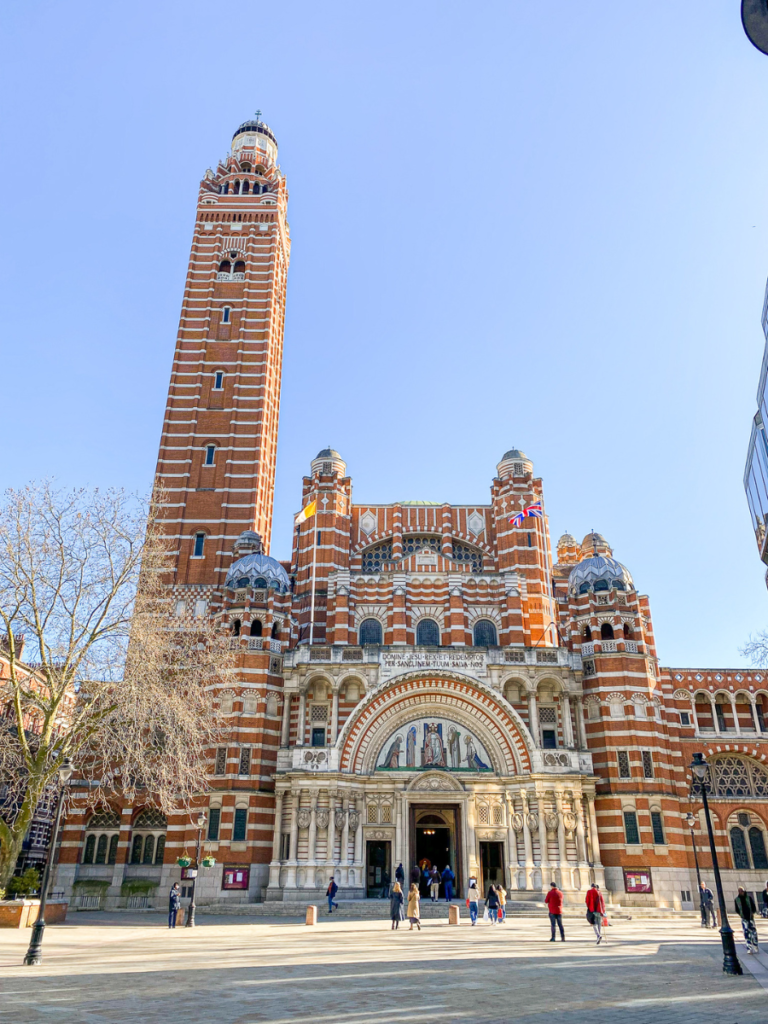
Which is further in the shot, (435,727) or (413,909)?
(435,727)

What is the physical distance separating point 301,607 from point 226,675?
8.77 meters

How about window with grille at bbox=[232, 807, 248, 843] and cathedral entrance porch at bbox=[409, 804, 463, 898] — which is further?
cathedral entrance porch at bbox=[409, 804, 463, 898]

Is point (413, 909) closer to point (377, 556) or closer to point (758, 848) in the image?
point (758, 848)

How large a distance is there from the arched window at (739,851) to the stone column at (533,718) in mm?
12784

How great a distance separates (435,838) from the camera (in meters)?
40.3

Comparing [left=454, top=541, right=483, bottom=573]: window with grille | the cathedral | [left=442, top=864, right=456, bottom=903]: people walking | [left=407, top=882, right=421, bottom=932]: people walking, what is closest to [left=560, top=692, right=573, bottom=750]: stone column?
the cathedral

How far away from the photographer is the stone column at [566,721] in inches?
1570

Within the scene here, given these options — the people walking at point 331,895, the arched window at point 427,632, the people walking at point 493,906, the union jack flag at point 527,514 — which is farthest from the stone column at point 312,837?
the union jack flag at point 527,514

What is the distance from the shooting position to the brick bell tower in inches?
2037

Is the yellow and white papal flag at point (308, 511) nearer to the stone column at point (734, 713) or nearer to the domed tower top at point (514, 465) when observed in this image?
the domed tower top at point (514, 465)

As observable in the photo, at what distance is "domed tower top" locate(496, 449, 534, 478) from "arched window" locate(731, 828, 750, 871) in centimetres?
2417

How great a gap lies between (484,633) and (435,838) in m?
11.8

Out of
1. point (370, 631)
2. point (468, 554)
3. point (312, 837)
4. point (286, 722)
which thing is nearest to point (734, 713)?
point (468, 554)

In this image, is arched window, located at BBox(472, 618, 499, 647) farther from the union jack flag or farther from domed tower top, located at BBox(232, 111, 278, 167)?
domed tower top, located at BBox(232, 111, 278, 167)
